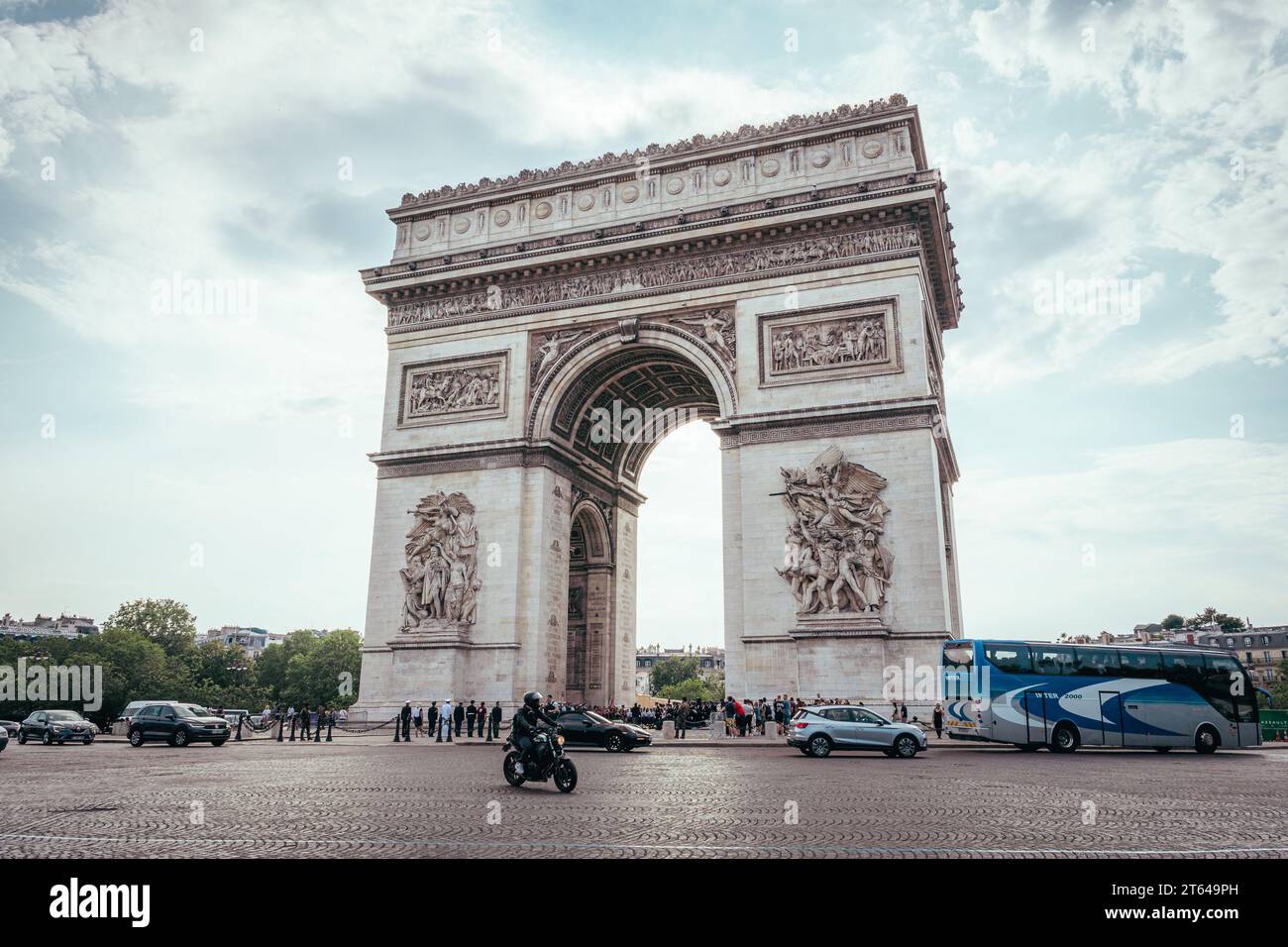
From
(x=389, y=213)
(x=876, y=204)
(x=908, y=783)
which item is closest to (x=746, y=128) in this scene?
(x=876, y=204)

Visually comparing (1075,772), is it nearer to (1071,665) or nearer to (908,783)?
(908,783)

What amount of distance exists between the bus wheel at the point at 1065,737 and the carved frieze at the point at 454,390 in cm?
2007

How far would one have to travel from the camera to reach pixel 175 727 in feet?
89.7

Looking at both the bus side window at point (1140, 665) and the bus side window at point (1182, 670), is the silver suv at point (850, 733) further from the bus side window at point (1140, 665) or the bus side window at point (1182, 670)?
the bus side window at point (1182, 670)

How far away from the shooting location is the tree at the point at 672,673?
145 meters

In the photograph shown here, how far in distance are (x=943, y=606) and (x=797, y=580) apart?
13.6ft

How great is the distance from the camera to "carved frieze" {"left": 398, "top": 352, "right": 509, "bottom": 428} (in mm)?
32781

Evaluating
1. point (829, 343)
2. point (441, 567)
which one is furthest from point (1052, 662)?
point (441, 567)

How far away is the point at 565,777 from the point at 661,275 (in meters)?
22.6

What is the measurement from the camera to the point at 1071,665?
22109mm

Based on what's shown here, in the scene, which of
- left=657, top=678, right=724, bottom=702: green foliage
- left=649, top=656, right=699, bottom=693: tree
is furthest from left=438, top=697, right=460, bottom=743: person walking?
left=649, top=656, right=699, bottom=693: tree

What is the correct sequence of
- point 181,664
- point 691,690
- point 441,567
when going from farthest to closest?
point 691,690
point 181,664
point 441,567

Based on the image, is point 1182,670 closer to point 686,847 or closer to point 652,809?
point 652,809

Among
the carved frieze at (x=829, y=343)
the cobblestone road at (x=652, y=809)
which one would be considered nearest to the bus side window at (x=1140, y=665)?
the cobblestone road at (x=652, y=809)
